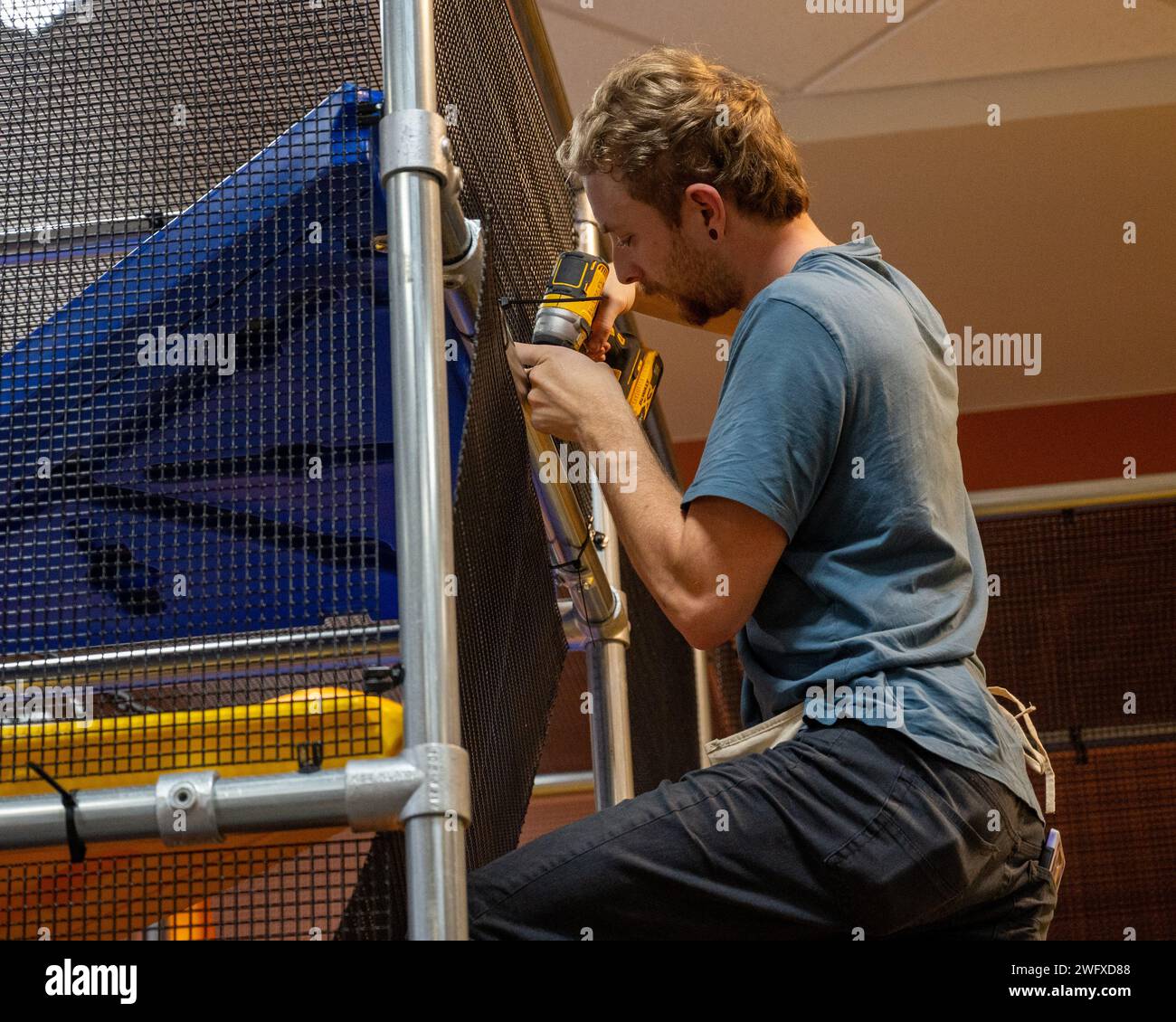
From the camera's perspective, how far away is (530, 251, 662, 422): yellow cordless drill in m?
1.33

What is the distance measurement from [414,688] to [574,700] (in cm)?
354

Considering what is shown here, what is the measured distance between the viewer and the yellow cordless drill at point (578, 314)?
4.36 feet

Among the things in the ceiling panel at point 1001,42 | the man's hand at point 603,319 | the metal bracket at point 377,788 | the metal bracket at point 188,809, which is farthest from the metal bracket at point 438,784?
the ceiling panel at point 1001,42

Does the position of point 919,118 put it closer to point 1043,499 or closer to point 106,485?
point 1043,499

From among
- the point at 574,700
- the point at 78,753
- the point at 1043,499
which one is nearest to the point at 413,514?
the point at 78,753

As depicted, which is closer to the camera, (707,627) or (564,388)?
(707,627)

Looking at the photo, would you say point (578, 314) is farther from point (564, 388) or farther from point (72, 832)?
point (72, 832)

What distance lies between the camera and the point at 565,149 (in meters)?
1.45

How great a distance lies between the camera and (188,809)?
2.89ft

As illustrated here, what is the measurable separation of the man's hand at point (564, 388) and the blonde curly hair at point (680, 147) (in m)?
0.19

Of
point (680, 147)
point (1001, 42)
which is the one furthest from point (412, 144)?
point (1001, 42)

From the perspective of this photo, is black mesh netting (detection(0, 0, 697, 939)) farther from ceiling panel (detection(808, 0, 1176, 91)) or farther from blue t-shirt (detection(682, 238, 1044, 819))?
ceiling panel (detection(808, 0, 1176, 91))

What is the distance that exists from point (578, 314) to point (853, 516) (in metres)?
0.35
